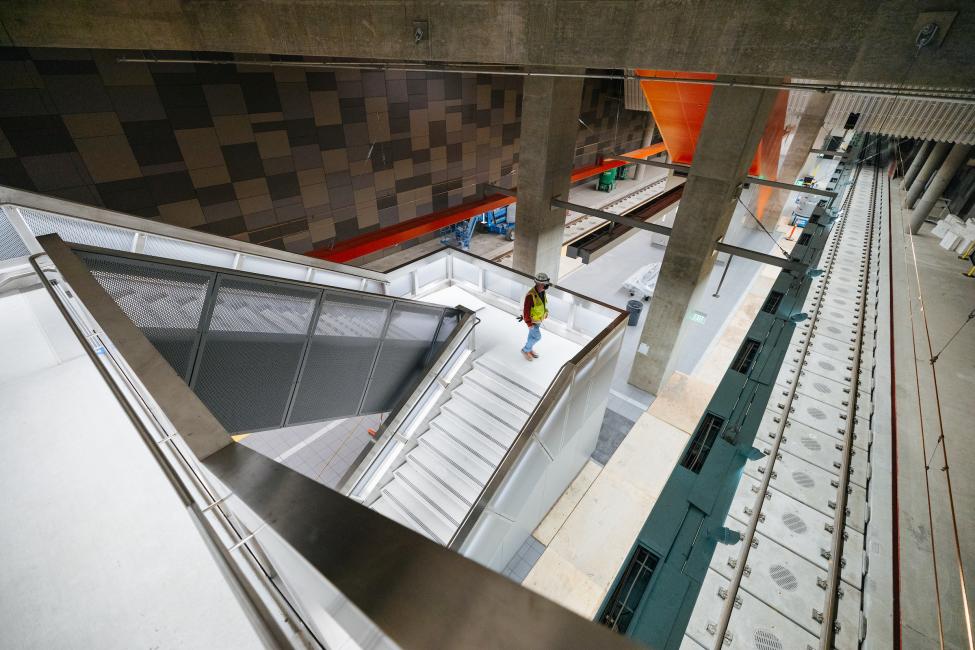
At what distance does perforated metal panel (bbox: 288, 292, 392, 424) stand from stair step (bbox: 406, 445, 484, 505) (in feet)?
4.12

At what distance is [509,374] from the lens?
21.5 ft

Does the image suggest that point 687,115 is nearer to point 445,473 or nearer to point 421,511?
point 445,473

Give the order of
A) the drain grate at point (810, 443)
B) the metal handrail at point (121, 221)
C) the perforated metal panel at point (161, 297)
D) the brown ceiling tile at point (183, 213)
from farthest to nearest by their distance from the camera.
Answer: the brown ceiling tile at point (183, 213) < the drain grate at point (810, 443) < the metal handrail at point (121, 221) < the perforated metal panel at point (161, 297)

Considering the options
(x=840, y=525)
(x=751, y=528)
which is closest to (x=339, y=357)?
(x=751, y=528)

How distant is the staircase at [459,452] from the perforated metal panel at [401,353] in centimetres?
78

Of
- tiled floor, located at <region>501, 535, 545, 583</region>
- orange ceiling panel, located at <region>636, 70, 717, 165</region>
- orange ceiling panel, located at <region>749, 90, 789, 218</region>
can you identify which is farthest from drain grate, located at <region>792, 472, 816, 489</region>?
orange ceiling panel, located at <region>749, 90, 789, 218</region>

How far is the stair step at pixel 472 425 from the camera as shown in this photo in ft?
19.4

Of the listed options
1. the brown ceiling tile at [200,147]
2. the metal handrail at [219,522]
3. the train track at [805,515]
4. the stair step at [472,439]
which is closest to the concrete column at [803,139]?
the train track at [805,515]

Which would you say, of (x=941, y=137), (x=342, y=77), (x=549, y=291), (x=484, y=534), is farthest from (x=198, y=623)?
(x=941, y=137)

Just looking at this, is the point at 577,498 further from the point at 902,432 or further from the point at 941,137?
the point at 941,137

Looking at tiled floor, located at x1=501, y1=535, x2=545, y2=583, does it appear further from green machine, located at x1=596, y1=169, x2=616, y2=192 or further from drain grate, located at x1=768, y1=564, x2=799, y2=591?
green machine, located at x1=596, y1=169, x2=616, y2=192

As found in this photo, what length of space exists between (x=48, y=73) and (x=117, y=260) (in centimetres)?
726

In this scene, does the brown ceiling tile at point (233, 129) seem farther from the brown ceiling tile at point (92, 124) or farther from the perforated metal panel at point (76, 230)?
the perforated metal panel at point (76, 230)

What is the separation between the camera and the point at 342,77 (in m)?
9.67
